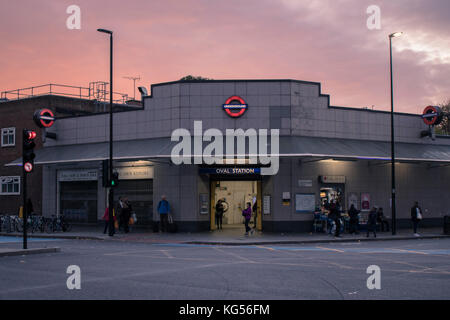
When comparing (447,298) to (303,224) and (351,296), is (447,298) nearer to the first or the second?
(351,296)

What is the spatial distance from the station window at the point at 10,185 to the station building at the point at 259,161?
5.38 metres

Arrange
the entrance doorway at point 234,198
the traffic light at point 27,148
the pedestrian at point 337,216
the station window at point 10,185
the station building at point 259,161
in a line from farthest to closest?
1. the station window at point 10,185
2. the entrance doorway at point 234,198
3. the station building at point 259,161
4. the pedestrian at point 337,216
5. the traffic light at point 27,148

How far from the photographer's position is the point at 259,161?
27.6 meters

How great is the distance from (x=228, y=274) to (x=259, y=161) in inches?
611

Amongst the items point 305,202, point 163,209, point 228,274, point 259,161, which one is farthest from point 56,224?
point 228,274

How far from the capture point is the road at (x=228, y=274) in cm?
983

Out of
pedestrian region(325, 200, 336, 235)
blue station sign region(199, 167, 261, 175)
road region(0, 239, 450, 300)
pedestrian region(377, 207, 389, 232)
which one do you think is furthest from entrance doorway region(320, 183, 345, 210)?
road region(0, 239, 450, 300)

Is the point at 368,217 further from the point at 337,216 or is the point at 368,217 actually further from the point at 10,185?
the point at 10,185

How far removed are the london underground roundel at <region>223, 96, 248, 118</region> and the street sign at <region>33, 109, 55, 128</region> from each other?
37.9 feet

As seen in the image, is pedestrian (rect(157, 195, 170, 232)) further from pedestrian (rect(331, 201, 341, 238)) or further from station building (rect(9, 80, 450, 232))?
pedestrian (rect(331, 201, 341, 238))

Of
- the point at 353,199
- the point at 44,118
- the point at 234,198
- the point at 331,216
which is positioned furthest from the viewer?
the point at 234,198

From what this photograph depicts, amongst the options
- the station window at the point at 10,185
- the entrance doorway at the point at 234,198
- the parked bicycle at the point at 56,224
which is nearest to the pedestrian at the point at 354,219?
the entrance doorway at the point at 234,198

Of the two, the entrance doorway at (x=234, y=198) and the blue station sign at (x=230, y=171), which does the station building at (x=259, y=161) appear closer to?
the blue station sign at (x=230, y=171)

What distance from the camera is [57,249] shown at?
1812 centimetres
